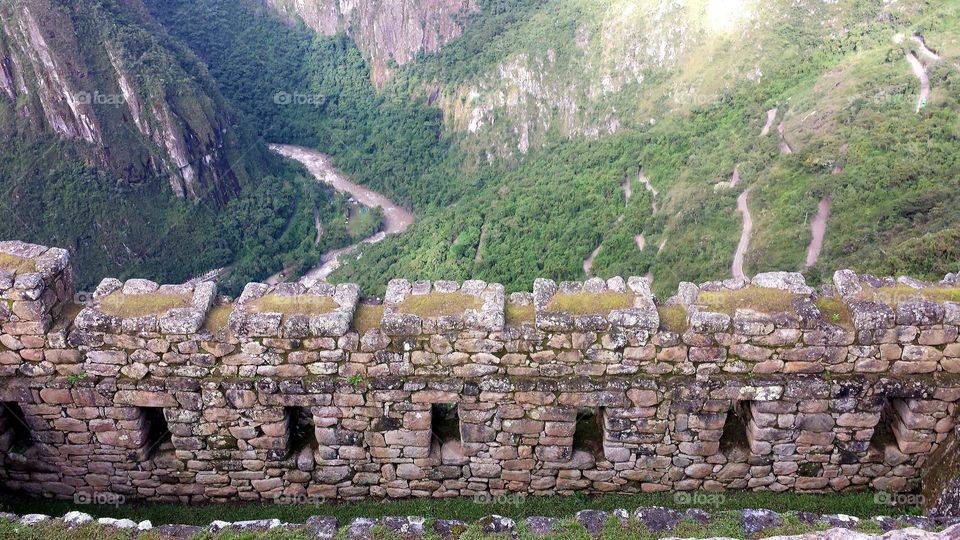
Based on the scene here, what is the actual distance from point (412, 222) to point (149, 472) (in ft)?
309

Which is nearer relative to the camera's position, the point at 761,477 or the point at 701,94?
the point at 761,477

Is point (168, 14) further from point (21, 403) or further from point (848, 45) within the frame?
point (21, 403)

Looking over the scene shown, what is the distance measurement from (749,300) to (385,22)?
14469 centimetres

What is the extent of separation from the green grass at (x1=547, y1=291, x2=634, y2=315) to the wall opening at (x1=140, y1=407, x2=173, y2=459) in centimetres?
494

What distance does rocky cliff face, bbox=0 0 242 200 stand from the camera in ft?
322

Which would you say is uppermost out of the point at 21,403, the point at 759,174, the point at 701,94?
the point at 701,94

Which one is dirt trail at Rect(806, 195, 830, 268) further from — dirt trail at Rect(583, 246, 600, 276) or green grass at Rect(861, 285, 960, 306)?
green grass at Rect(861, 285, 960, 306)

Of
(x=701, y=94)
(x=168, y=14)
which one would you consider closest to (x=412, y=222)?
(x=701, y=94)

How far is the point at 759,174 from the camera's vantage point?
48.7 metres

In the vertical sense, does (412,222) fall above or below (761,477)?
above

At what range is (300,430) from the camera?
8.90m

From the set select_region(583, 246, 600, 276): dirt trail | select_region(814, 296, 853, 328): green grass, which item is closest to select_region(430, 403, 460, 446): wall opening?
select_region(814, 296, 853, 328): green grass

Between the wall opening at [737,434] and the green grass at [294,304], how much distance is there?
4863mm

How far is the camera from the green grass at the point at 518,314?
25.7 feet
